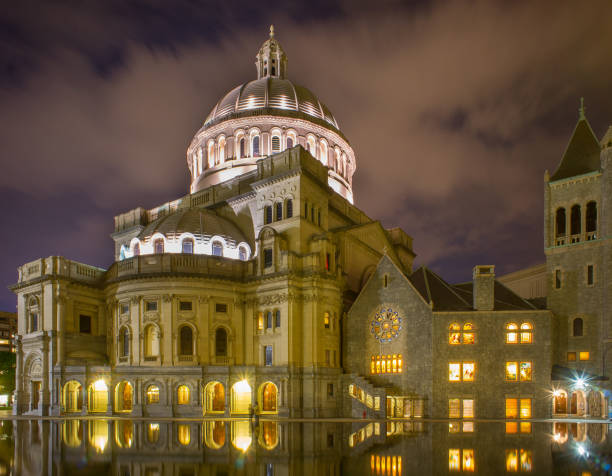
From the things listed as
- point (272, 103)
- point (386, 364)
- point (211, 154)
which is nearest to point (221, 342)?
point (386, 364)

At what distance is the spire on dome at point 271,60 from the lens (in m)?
90.2

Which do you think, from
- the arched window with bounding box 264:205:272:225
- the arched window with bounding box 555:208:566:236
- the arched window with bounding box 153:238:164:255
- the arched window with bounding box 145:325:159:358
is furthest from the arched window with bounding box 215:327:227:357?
the arched window with bounding box 555:208:566:236

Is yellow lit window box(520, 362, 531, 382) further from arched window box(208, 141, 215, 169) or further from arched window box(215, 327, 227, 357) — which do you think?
arched window box(208, 141, 215, 169)

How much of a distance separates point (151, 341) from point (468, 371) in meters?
30.0

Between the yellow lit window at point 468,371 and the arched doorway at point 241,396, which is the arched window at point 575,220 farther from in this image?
the arched doorway at point 241,396

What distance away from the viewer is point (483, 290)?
50.6 m

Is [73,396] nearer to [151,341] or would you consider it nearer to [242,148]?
[151,341]

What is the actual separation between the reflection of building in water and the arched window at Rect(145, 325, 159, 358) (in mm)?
156

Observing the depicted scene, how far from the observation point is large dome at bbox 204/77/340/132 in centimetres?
7912

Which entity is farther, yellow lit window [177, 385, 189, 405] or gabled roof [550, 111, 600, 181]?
gabled roof [550, 111, 600, 181]

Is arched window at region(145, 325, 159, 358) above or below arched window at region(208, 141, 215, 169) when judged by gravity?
below

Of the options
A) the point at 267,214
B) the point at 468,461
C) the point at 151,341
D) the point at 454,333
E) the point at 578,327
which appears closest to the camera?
the point at 468,461

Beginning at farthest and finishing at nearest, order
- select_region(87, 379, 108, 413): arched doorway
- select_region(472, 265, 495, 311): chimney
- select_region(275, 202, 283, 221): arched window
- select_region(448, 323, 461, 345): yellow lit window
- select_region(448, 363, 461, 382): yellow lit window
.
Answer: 1. select_region(275, 202, 283, 221): arched window
2. select_region(87, 379, 108, 413): arched doorway
3. select_region(472, 265, 495, 311): chimney
4. select_region(448, 323, 461, 345): yellow lit window
5. select_region(448, 363, 461, 382): yellow lit window

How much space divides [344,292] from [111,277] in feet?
84.5
